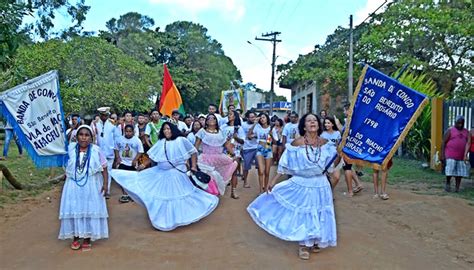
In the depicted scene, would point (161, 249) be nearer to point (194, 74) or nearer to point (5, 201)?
point (5, 201)

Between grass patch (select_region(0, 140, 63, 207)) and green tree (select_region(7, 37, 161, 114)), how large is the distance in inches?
371

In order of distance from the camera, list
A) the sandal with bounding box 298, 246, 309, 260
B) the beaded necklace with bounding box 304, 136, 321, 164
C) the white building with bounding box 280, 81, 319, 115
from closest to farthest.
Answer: the sandal with bounding box 298, 246, 309, 260 → the beaded necklace with bounding box 304, 136, 321, 164 → the white building with bounding box 280, 81, 319, 115

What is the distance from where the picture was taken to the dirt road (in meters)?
5.72

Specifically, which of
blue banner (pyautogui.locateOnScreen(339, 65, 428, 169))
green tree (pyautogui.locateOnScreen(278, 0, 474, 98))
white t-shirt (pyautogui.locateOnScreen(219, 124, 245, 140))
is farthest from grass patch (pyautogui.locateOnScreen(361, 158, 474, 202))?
green tree (pyautogui.locateOnScreen(278, 0, 474, 98))

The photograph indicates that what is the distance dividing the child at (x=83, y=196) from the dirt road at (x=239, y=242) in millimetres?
207

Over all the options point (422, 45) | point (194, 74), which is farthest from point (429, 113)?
point (194, 74)

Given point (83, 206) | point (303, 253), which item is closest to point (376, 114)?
point (303, 253)

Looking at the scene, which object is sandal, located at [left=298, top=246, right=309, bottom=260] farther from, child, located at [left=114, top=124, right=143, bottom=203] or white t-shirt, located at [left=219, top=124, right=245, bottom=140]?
white t-shirt, located at [left=219, top=124, right=245, bottom=140]

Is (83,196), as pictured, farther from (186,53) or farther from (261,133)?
(186,53)

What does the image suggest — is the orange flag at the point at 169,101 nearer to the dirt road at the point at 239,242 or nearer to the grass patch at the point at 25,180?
the grass patch at the point at 25,180

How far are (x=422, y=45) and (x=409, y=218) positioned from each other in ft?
49.1

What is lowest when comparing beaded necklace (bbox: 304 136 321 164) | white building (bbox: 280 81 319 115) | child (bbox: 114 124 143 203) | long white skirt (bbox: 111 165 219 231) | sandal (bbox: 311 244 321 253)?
sandal (bbox: 311 244 321 253)

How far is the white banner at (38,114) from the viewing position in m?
8.36

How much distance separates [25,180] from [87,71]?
1693 cm
